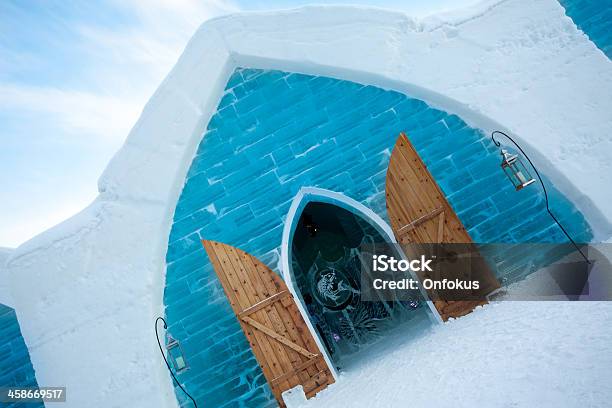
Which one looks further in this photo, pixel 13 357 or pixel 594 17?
pixel 594 17

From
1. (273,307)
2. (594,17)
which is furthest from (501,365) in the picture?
(594,17)

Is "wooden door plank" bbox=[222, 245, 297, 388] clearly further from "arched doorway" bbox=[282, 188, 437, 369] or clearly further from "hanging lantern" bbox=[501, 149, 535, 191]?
"hanging lantern" bbox=[501, 149, 535, 191]

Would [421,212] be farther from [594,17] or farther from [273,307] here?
[594,17]

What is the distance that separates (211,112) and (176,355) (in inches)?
121

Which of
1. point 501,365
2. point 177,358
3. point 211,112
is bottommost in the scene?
point 501,365

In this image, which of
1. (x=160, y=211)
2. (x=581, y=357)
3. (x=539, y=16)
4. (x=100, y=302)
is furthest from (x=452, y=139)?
(x=100, y=302)

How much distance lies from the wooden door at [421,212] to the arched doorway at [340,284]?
1.93 m

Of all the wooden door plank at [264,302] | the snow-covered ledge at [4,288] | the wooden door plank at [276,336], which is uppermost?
the snow-covered ledge at [4,288]

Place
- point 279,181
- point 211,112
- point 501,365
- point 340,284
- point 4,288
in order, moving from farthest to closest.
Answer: point 340,284, point 211,112, point 279,181, point 4,288, point 501,365

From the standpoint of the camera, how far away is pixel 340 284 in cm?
871

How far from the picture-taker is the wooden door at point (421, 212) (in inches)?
201

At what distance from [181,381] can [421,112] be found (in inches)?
174

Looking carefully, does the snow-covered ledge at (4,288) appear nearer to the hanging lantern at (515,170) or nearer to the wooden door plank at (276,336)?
the wooden door plank at (276,336)

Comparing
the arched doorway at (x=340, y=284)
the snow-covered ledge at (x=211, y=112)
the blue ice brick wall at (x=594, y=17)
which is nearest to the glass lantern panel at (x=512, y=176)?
the snow-covered ledge at (x=211, y=112)
